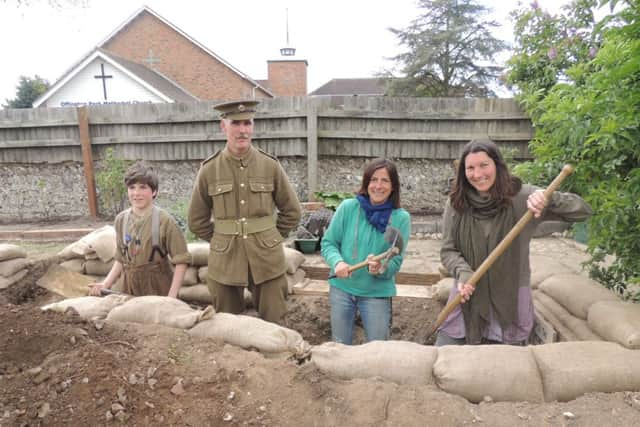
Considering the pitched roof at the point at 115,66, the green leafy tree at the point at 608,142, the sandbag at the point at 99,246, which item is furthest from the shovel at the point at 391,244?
the pitched roof at the point at 115,66

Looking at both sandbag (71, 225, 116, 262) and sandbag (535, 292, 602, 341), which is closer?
sandbag (535, 292, 602, 341)

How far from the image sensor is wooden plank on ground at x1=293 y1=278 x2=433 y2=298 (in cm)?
419

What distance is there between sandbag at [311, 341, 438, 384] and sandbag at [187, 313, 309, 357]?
0.17 meters

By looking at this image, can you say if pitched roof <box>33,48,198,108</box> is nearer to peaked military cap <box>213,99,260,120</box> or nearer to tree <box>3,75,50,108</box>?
tree <box>3,75,50,108</box>

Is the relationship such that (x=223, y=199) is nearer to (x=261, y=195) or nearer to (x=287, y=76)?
(x=261, y=195)

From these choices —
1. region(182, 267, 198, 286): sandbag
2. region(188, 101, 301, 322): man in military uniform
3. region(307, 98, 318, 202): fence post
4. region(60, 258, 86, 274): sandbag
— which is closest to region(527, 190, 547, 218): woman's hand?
region(188, 101, 301, 322): man in military uniform

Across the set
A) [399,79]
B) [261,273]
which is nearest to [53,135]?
[261,273]

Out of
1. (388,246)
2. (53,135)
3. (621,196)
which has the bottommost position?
(388,246)

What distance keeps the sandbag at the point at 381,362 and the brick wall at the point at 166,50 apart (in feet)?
68.6

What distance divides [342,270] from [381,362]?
2.78 ft

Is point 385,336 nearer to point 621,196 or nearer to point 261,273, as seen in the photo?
point 261,273

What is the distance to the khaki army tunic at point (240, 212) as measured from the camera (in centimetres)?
303

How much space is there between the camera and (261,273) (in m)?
3.14

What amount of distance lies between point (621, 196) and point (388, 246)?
1.34 metres
